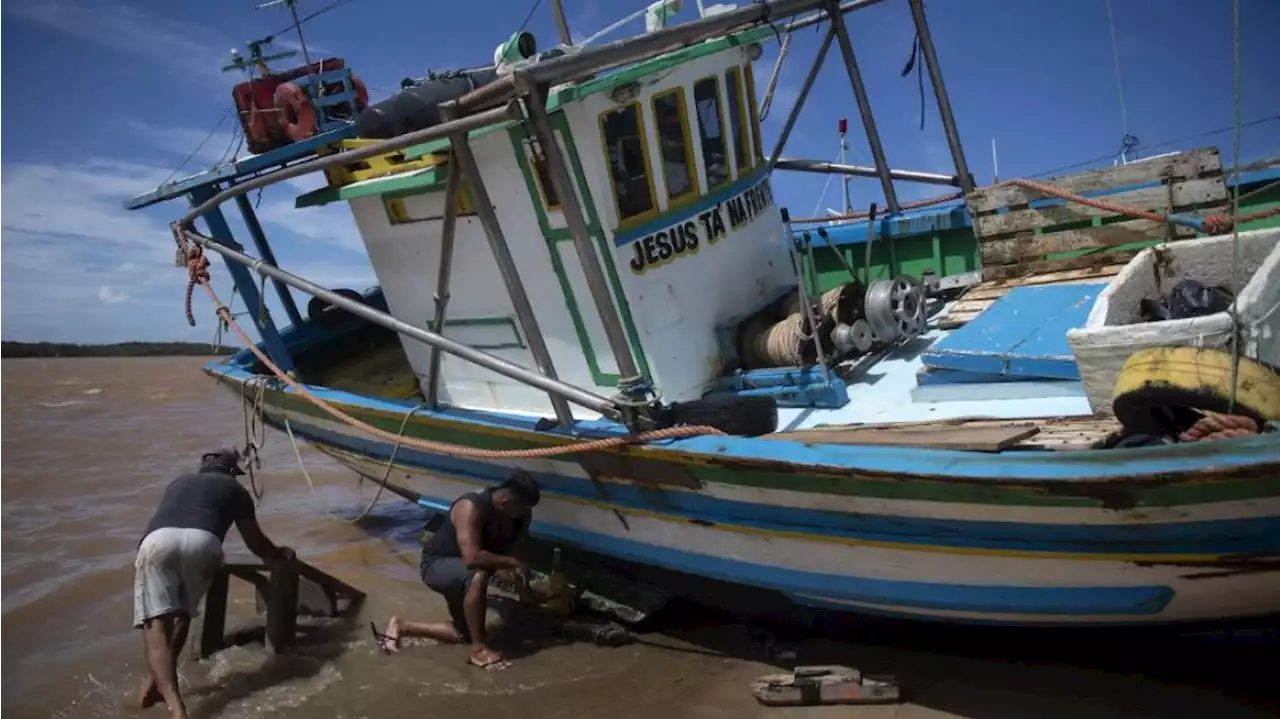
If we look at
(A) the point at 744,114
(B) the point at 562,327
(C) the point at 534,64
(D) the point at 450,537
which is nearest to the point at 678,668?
(D) the point at 450,537

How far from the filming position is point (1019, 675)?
4.01 m

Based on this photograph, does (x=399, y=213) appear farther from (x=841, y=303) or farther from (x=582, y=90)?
(x=841, y=303)

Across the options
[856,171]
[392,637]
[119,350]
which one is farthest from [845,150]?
[119,350]

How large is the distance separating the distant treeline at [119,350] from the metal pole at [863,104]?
76.2ft

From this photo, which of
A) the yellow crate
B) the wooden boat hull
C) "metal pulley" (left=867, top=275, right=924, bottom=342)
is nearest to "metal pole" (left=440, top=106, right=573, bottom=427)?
the wooden boat hull

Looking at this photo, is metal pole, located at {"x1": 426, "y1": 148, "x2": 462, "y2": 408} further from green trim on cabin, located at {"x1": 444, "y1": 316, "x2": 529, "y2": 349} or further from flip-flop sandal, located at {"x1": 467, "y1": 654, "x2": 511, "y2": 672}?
flip-flop sandal, located at {"x1": 467, "y1": 654, "x2": 511, "y2": 672}

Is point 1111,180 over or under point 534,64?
under

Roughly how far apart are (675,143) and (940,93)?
9.05ft

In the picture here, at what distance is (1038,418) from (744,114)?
294cm

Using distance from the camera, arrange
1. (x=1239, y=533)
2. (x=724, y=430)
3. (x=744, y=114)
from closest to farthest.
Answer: (x=1239, y=533), (x=724, y=430), (x=744, y=114)

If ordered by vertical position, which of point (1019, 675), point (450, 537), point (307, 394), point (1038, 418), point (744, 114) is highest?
point (744, 114)

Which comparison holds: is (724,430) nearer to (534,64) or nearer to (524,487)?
(524,487)

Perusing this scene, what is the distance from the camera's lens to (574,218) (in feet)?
13.9

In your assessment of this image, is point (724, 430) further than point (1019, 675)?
Yes
